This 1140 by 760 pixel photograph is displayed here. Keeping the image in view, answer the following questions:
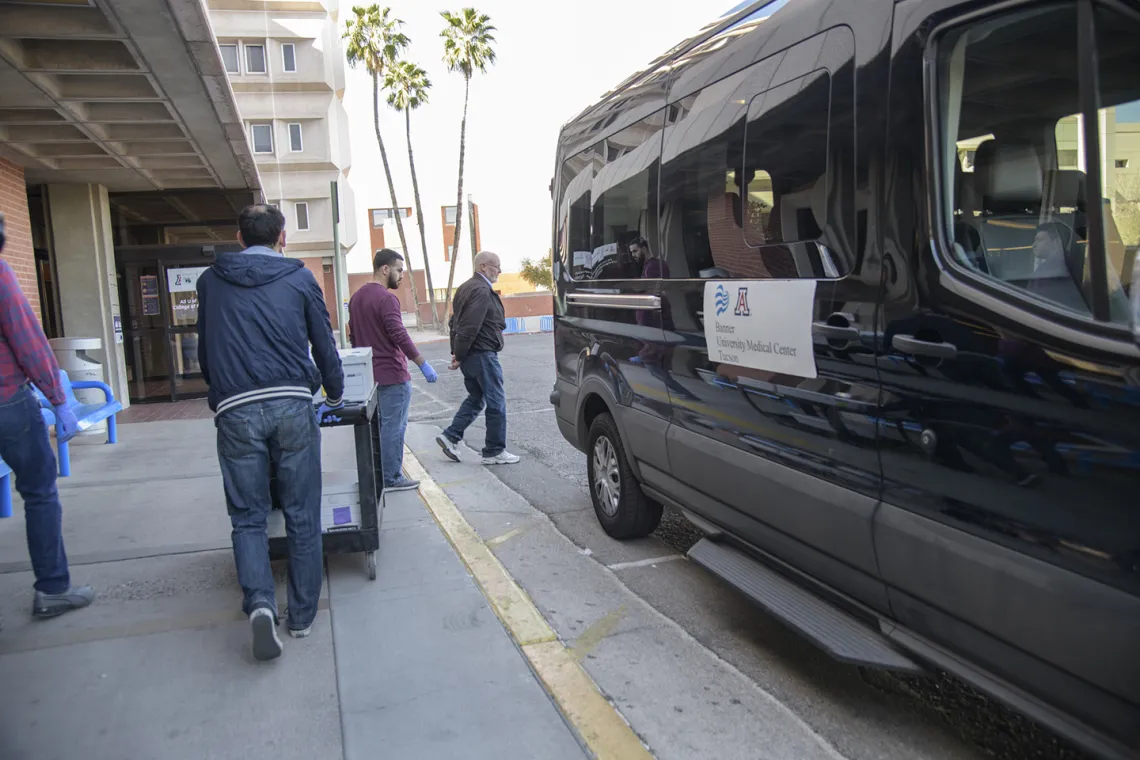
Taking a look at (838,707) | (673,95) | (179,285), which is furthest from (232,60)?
(838,707)

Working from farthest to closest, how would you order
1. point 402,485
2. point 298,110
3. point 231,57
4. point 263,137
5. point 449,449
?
point 263,137 → point 298,110 → point 231,57 → point 449,449 → point 402,485

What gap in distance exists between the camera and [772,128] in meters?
3.37

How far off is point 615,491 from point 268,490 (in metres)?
2.25

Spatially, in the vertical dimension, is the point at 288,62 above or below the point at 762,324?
above

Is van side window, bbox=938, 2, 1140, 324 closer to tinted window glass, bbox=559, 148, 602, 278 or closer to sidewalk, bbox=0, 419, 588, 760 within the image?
sidewalk, bbox=0, 419, 588, 760

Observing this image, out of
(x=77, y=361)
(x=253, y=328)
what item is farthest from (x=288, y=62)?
(x=253, y=328)

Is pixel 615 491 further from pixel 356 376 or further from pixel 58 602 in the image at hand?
pixel 58 602

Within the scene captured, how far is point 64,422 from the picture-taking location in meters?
5.00

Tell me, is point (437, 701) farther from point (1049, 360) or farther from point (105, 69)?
point (105, 69)

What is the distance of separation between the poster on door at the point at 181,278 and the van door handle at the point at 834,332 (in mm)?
11395

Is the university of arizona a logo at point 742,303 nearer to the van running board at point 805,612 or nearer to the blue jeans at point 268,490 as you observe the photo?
the van running board at point 805,612

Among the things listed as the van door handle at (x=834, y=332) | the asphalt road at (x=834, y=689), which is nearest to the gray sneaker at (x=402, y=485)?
the asphalt road at (x=834, y=689)

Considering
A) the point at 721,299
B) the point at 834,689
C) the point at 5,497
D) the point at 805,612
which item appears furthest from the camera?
the point at 5,497

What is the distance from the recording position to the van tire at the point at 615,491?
16.2 feet
